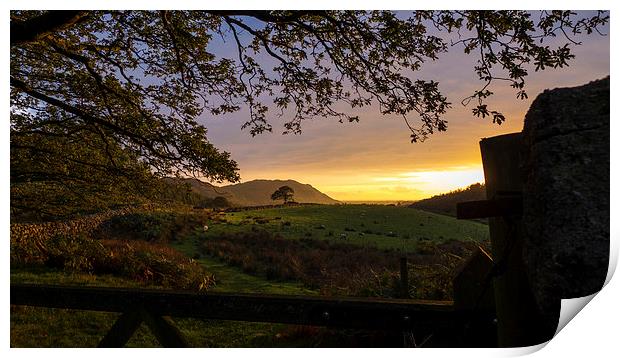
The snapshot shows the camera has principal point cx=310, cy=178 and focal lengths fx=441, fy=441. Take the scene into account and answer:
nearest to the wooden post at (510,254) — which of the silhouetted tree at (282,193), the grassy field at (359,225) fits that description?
the grassy field at (359,225)

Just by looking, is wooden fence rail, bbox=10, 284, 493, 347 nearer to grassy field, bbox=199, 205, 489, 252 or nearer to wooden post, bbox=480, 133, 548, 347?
wooden post, bbox=480, 133, 548, 347

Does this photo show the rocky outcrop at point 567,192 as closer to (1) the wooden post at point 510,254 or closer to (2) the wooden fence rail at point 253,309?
(1) the wooden post at point 510,254

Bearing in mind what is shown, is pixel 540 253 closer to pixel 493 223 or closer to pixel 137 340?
pixel 493 223

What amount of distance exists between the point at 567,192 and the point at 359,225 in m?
26.7

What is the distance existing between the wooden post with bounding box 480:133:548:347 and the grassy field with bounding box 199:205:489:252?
17.6 metres

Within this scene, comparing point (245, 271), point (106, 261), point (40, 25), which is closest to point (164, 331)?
point (40, 25)

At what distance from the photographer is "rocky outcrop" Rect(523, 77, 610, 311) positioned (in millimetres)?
1973

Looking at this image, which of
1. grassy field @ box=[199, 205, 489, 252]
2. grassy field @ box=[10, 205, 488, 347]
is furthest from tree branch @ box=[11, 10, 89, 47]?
grassy field @ box=[199, 205, 489, 252]

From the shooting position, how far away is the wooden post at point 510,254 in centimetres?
225

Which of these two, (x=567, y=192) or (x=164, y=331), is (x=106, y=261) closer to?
(x=164, y=331)

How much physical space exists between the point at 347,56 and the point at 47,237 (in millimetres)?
10024

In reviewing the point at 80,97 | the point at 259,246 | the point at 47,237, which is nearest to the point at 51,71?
the point at 80,97

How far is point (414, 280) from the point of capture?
834cm

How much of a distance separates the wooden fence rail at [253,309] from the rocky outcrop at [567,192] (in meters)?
0.81
